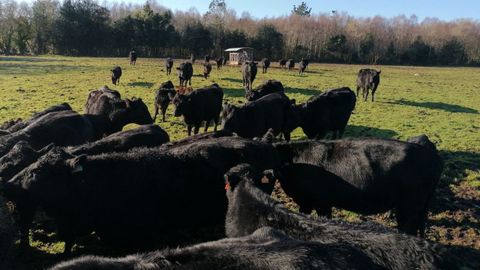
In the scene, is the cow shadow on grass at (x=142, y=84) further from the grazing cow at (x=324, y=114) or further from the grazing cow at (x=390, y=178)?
the grazing cow at (x=390, y=178)

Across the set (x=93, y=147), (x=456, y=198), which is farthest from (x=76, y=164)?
(x=456, y=198)

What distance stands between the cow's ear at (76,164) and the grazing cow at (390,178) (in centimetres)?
382

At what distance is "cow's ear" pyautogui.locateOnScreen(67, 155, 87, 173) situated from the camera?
5935 mm

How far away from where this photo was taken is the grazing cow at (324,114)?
12.6m

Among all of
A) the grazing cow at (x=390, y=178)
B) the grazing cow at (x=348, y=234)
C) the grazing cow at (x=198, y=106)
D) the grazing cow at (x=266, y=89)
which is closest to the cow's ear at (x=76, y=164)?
the grazing cow at (x=348, y=234)

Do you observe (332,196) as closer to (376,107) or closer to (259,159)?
(259,159)

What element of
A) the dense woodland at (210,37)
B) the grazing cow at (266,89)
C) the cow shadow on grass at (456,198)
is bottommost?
the cow shadow on grass at (456,198)

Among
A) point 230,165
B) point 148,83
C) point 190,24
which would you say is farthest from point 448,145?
point 190,24

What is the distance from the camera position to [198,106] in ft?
46.2

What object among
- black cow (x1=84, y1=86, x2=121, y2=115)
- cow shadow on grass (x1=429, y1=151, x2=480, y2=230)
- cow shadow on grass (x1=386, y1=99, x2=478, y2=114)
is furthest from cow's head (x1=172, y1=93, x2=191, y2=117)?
cow shadow on grass (x1=386, y1=99, x2=478, y2=114)

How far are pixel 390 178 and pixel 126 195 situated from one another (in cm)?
420

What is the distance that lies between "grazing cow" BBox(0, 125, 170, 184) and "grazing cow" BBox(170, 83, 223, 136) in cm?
433

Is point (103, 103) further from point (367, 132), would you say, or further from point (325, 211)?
point (367, 132)

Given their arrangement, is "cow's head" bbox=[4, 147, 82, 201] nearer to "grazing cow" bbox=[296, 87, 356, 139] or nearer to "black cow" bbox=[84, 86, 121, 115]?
"black cow" bbox=[84, 86, 121, 115]
